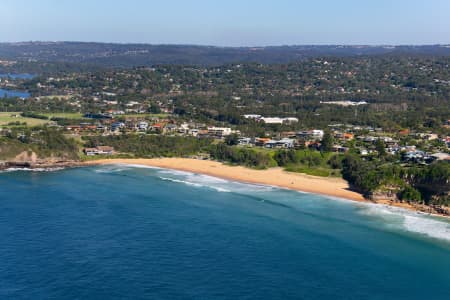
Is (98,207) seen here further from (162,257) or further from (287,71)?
(287,71)

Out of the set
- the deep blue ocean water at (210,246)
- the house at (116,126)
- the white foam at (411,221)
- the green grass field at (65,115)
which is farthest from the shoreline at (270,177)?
the green grass field at (65,115)

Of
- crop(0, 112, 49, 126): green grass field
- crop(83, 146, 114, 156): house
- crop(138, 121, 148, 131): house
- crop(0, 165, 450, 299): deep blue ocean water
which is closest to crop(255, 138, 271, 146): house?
crop(138, 121, 148, 131): house

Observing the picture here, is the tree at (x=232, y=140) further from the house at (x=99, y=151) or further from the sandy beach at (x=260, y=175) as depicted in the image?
the house at (x=99, y=151)

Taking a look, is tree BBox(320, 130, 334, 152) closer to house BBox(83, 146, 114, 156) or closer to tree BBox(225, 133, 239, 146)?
tree BBox(225, 133, 239, 146)

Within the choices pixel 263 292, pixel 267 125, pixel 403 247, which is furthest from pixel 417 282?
pixel 267 125

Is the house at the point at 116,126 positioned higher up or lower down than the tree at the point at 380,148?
lower down

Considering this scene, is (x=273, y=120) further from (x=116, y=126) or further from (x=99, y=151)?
(x=99, y=151)
